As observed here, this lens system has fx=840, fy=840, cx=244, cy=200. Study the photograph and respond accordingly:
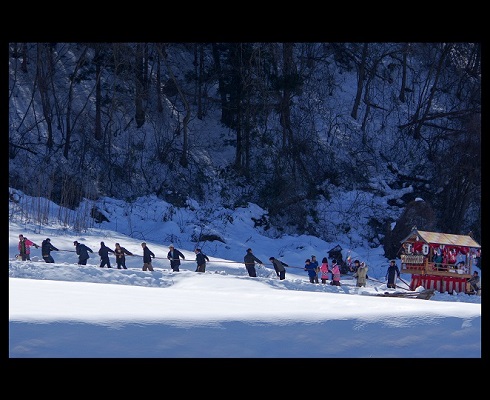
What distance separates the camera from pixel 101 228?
Result: 30.2 meters

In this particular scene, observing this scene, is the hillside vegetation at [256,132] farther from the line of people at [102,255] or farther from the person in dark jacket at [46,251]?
the person in dark jacket at [46,251]

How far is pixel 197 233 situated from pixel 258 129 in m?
8.73

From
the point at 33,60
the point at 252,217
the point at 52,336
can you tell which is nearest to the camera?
the point at 52,336

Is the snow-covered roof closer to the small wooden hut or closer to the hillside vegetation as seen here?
the small wooden hut

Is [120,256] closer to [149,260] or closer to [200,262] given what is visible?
[149,260]

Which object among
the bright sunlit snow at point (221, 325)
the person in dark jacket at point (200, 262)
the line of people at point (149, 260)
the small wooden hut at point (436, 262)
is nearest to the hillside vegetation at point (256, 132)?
the small wooden hut at point (436, 262)

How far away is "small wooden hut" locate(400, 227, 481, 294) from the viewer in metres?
23.4

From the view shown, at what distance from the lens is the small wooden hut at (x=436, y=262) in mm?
23406

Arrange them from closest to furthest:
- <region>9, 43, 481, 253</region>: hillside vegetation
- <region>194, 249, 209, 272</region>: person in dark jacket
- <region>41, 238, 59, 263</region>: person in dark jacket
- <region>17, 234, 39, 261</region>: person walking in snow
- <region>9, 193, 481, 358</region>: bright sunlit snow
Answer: <region>9, 193, 481, 358</region>: bright sunlit snow, <region>41, 238, 59, 263</region>: person in dark jacket, <region>17, 234, 39, 261</region>: person walking in snow, <region>194, 249, 209, 272</region>: person in dark jacket, <region>9, 43, 481, 253</region>: hillside vegetation

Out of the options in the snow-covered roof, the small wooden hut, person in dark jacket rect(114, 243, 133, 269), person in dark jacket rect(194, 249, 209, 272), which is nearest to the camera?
person in dark jacket rect(114, 243, 133, 269)

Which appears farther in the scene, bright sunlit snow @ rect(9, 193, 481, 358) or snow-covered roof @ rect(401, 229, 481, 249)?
snow-covered roof @ rect(401, 229, 481, 249)

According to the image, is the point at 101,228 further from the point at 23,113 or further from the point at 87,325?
the point at 87,325

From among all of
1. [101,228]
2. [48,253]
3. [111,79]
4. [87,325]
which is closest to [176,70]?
[111,79]

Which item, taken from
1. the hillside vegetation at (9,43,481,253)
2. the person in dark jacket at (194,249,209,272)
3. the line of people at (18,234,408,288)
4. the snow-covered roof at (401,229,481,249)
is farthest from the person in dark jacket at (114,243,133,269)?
the hillside vegetation at (9,43,481,253)
